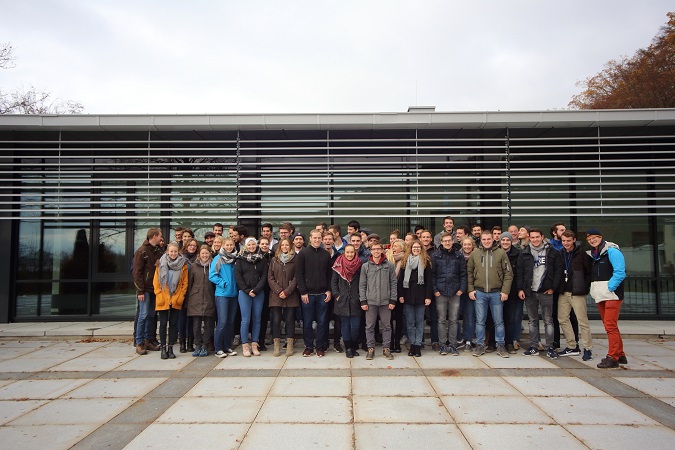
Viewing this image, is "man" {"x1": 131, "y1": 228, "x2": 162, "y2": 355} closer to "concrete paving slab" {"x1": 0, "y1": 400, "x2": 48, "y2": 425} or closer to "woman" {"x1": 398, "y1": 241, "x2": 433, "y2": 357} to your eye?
"concrete paving slab" {"x1": 0, "y1": 400, "x2": 48, "y2": 425}

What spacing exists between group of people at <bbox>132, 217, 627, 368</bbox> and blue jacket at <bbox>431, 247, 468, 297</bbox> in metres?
0.02

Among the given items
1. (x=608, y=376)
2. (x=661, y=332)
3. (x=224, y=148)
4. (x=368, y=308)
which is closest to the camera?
(x=608, y=376)

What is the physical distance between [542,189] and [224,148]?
7.04 metres

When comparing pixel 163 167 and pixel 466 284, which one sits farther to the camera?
pixel 163 167

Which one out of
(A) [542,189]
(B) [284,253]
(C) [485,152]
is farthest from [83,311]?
(A) [542,189]

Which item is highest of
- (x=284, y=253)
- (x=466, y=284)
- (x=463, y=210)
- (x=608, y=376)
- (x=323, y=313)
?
(x=463, y=210)

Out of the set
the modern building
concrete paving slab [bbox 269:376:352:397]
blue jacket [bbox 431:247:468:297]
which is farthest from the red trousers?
concrete paving slab [bbox 269:376:352:397]

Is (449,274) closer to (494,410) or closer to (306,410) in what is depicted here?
(494,410)

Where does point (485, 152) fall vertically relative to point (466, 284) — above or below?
above

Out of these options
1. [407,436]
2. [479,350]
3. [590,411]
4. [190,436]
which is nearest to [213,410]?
[190,436]

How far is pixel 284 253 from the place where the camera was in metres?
6.99

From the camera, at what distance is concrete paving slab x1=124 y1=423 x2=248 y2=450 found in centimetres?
377

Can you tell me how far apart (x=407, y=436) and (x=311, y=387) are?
1.65 metres

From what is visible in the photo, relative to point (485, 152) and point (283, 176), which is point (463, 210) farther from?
point (283, 176)
